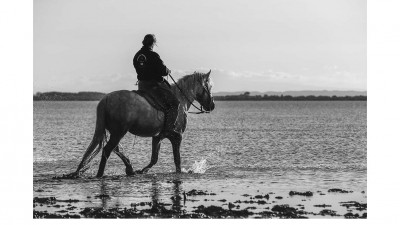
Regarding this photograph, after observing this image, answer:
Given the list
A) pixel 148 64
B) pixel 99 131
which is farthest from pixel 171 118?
pixel 99 131

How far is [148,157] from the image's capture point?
2597 centimetres

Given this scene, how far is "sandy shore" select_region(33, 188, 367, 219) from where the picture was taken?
41.3 feet

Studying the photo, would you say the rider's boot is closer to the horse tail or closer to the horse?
the horse

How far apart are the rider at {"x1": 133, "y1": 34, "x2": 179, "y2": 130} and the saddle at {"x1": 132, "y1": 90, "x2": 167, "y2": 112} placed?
0.26 feet

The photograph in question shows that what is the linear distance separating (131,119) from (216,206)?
4.12 metres

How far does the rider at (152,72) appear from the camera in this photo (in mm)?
17125

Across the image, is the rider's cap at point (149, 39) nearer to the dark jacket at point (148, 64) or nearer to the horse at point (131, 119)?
the dark jacket at point (148, 64)

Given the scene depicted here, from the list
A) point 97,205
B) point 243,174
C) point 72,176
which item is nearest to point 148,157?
point 243,174

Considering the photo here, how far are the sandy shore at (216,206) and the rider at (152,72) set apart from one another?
117 inches

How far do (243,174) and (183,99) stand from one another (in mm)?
2574

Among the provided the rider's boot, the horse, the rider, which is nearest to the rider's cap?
the rider

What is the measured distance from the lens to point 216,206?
1327cm

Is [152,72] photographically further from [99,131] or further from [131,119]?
[99,131]

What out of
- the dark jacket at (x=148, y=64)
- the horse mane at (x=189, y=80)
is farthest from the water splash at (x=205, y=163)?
the dark jacket at (x=148, y=64)
